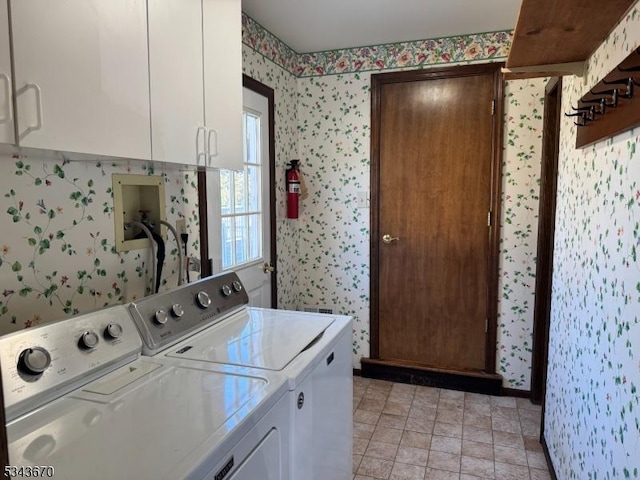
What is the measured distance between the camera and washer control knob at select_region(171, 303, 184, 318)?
1.53 m

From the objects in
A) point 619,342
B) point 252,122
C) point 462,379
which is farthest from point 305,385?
point 462,379

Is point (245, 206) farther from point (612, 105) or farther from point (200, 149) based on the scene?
point (612, 105)

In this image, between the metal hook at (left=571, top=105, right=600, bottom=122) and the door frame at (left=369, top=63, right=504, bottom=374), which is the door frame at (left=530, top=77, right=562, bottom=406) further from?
the metal hook at (left=571, top=105, right=600, bottom=122)

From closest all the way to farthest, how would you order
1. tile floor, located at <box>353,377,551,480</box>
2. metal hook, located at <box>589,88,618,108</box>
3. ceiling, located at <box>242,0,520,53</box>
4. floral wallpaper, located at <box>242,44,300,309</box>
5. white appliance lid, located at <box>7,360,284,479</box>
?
white appliance lid, located at <box>7,360,284,479</box>, metal hook, located at <box>589,88,618,108</box>, tile floor, located at <box>353,377,551,480</box>, ceiling, located at <box>242,0,520,53</box>, floral wallpaper, located at <box>242,44,300,309</box>

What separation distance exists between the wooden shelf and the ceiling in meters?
0.90

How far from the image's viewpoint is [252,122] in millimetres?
2729

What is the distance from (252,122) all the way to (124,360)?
1773mm

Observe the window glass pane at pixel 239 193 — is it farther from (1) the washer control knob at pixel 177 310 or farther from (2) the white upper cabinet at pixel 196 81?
(1) the washer control knob at pixel 177 310

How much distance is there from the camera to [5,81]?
890 mm

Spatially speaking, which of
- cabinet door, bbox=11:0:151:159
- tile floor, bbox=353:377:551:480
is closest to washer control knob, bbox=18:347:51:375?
cabinet door, bbox=11:0:151:159

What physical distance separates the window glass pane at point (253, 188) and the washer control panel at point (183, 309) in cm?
94

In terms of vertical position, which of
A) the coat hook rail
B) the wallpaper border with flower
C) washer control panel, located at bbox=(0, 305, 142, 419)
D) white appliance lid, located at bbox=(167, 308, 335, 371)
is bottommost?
white appliance lid, located at bbox=(167, 308, 335, 371)

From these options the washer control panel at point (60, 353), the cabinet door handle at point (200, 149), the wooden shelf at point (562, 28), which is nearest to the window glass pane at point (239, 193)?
the cabinet door handle at point (200, 149)

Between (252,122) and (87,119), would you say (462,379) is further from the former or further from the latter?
(87,119)
